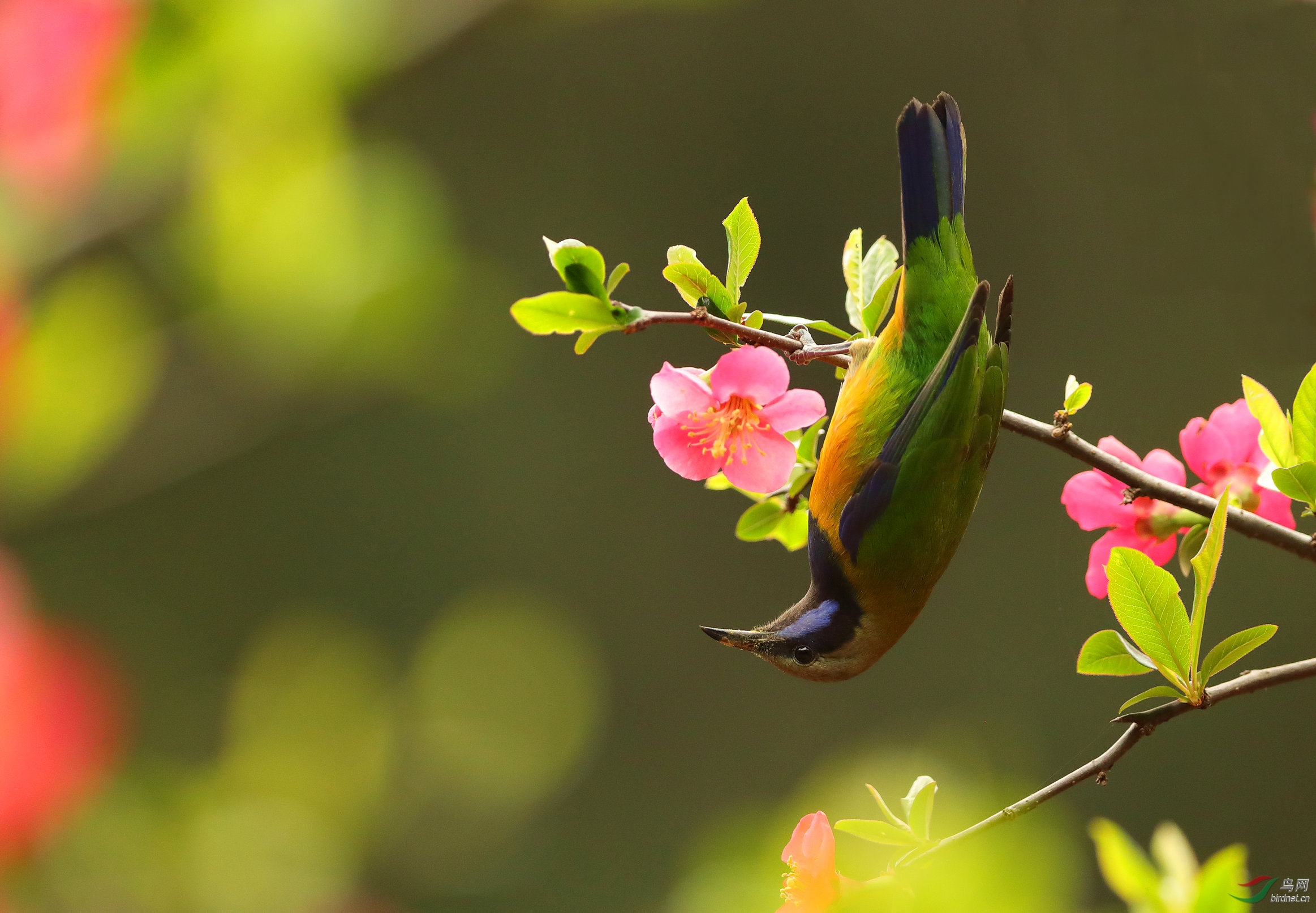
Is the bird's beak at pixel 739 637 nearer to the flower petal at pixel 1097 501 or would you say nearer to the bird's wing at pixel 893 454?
the bird's wing at pixel 893 454

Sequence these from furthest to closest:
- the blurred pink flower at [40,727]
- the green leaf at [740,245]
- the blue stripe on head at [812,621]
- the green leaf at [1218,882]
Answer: the blurred pink flower at [40,727] → the blue stripe on head at [812,621] → the green leaf at [740,245] → the green leaf at [1218,882]

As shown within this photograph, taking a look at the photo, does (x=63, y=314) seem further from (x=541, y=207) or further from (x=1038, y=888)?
(x=1038, y=888)

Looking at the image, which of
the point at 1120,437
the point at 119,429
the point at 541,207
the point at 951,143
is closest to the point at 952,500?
the point at 951,143

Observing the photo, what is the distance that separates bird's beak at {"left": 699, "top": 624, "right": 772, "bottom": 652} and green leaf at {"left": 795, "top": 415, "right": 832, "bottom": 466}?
136 mm

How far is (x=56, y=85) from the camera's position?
49.4 inches

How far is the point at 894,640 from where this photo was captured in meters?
0.67

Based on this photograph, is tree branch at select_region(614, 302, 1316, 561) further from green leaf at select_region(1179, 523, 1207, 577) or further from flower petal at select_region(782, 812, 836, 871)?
flower petal at select_region(782, 812, 836, 871)

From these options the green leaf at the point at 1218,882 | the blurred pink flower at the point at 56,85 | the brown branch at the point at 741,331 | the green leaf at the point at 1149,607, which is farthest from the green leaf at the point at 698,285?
the blurred pink flower at the point at 56,85

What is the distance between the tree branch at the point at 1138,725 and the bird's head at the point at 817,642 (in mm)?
279

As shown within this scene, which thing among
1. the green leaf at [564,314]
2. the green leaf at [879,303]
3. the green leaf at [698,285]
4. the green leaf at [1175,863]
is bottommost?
the green leaf at [1175,863]

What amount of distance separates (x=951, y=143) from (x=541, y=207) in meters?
1.56

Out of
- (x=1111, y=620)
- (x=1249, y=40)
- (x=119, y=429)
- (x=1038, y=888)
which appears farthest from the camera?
(x=1111, y=620)

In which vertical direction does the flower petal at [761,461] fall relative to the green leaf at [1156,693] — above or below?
above

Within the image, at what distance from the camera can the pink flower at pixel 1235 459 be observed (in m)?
0.53
